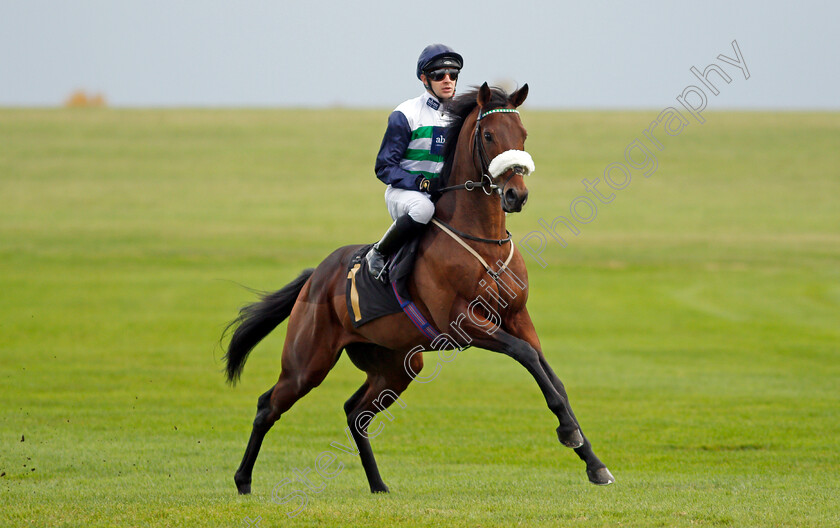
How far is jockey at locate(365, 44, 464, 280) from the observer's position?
692 cm

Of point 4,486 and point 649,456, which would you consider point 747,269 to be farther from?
point 4,486

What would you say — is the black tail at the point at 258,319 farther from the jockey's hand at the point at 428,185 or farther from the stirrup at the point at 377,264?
the jockey's hand at the point at 428,185

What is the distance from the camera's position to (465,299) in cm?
658

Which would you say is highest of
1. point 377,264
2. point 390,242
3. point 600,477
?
point 390,242

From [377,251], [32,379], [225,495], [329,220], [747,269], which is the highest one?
[377,251]

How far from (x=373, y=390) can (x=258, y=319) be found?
1286mm

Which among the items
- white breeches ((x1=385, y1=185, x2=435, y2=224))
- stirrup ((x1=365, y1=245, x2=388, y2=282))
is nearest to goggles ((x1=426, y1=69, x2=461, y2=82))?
white breeches ((x1=385, y1=185, x2=435, y2=224))

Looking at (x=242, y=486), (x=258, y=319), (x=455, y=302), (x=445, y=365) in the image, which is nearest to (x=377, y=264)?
(x=455, y=302)

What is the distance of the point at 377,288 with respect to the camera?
23.5 ft

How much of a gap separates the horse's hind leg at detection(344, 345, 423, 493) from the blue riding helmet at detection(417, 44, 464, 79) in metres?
2.23

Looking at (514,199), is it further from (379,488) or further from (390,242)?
(379,488)

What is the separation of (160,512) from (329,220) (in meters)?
35.2

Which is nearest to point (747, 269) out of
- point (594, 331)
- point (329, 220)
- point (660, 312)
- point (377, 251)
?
point (660, 312)

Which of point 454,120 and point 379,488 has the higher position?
point 454,120
